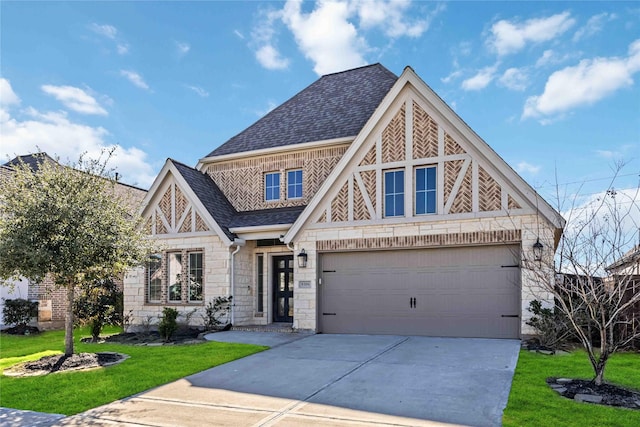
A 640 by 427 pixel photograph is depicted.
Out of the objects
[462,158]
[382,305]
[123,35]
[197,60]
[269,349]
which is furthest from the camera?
[197,60]

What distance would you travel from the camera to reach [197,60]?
16.1 metres

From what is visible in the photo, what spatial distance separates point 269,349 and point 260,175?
7.35 m

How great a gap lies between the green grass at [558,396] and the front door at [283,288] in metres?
8.14

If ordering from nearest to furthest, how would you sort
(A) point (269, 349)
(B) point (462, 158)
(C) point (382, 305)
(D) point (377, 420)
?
(D) point (377, 420) → (A) point (269, 349) → (B) point (462, 158) → (C) point (382, 305)

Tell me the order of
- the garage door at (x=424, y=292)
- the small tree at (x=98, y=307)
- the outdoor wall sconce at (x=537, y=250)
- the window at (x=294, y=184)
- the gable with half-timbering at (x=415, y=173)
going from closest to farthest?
the outdoor wall sconce at (x=537, y=250)
the garage door at (x=424, y=292)
the gable with half-timbering at (x=415, y=173)
the small tree at (x=98, y=307)
the window at (x=294, y=184)

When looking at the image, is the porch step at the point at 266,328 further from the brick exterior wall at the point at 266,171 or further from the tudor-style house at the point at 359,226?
the brick exterior wall at the point at 266,171

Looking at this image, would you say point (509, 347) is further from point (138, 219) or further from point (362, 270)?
point (138, 219)

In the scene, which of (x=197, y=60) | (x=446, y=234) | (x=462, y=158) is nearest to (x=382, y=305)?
(x=446, y=234)

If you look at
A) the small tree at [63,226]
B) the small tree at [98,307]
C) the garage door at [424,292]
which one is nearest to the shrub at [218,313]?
the small tree at [98,307]

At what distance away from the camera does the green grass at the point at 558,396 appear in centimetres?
561

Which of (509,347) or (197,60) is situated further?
(197,60)

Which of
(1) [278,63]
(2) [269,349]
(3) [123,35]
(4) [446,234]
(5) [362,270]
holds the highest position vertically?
(3) [123,35]

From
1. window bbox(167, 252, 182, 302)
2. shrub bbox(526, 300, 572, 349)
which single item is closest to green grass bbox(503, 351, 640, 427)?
shrub bbox(526, 300, 572, 349)

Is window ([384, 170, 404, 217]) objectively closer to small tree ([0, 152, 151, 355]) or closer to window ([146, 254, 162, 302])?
small tree ([0, 152, 151, 355])
